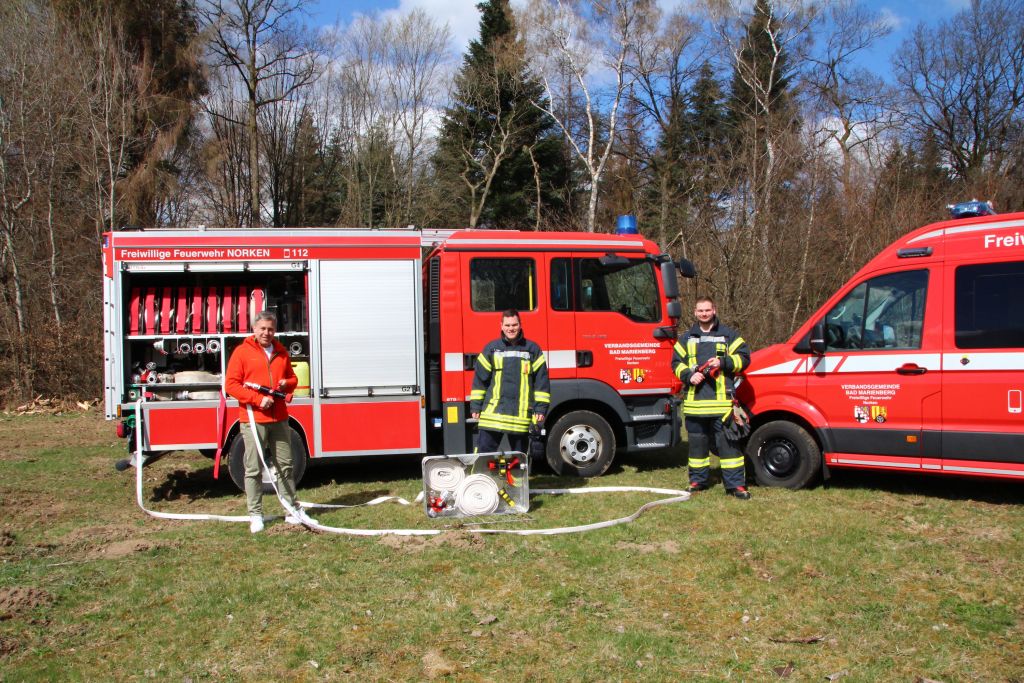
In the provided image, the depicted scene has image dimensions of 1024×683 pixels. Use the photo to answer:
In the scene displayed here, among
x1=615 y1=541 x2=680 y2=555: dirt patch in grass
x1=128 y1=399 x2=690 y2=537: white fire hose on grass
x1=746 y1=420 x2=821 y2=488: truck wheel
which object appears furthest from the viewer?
x1=746 y1=420 x2=821 y2=488: truck wheel

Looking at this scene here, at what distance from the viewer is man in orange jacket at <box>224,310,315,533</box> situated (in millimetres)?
6289

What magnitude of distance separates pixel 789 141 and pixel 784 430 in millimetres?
15239

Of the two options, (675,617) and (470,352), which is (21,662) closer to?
(675,617)

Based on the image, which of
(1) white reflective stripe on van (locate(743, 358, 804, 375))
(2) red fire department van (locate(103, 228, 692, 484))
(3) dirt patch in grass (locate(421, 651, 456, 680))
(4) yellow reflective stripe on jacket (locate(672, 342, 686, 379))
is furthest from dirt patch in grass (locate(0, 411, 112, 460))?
(1) white reflective stripe on van (locate(743, 358, 804, 375))

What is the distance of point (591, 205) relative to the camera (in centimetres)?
2597

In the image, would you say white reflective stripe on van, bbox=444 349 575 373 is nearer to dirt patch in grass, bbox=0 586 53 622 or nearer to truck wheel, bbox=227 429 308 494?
truck wheel, bbox=227 429 308 494

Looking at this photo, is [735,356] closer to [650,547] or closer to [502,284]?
[650,547]

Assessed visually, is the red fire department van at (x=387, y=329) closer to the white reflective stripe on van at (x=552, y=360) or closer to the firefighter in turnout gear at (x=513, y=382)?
the white reflective stripe on van at (x=552, y=360)

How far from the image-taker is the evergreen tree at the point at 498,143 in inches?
1129

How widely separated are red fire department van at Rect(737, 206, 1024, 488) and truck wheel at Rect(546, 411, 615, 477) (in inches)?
64.2

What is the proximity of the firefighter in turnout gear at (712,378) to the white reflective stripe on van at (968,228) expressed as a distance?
74.8 inches

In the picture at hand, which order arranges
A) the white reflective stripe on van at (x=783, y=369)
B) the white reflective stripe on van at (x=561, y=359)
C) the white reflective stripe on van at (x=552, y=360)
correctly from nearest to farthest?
the white reflective stripe on van at (x=783, y=369) → the white reflective stripe on van at (x=552, y=360) → the white reflective stripe on van at (x=561, y=359)

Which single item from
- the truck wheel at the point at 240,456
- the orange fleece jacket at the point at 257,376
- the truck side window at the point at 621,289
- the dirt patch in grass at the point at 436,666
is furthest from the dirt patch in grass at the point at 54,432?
the dirt patch in grass at the point at 436,666

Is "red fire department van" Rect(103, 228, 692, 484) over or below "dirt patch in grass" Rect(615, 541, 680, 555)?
over
